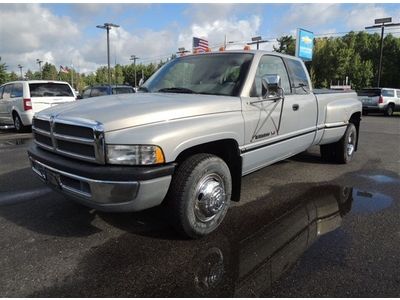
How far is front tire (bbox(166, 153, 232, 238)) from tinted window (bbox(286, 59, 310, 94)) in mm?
A: 2163

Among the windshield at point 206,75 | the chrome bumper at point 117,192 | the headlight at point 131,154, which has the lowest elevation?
the chrome bumper at point 117,192

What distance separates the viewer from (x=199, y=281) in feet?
9.47

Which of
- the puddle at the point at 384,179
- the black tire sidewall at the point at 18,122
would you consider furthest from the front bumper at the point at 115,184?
the black tire sidewall at the point at 18,122

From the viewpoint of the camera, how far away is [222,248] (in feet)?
11.3

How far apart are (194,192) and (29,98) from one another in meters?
9.86

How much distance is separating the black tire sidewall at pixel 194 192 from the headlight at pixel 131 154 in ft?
1.52

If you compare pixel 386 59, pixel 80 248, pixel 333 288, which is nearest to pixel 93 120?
pixel 80 248

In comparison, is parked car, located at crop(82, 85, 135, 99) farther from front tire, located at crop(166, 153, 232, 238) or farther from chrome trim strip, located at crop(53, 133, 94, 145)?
front tire, located at crop(166, 153, 232, 238)

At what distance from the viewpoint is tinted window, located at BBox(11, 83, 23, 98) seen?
38.8 ft

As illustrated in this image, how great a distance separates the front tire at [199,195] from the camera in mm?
3291

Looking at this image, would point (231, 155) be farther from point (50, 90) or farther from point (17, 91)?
Result: point (17, 91)

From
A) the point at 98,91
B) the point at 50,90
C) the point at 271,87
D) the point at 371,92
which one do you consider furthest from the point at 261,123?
the point at 371,92

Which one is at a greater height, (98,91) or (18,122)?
(98,91)

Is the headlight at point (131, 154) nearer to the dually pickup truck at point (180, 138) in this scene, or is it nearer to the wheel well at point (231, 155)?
the dually pickup truck at point (180, 138)
